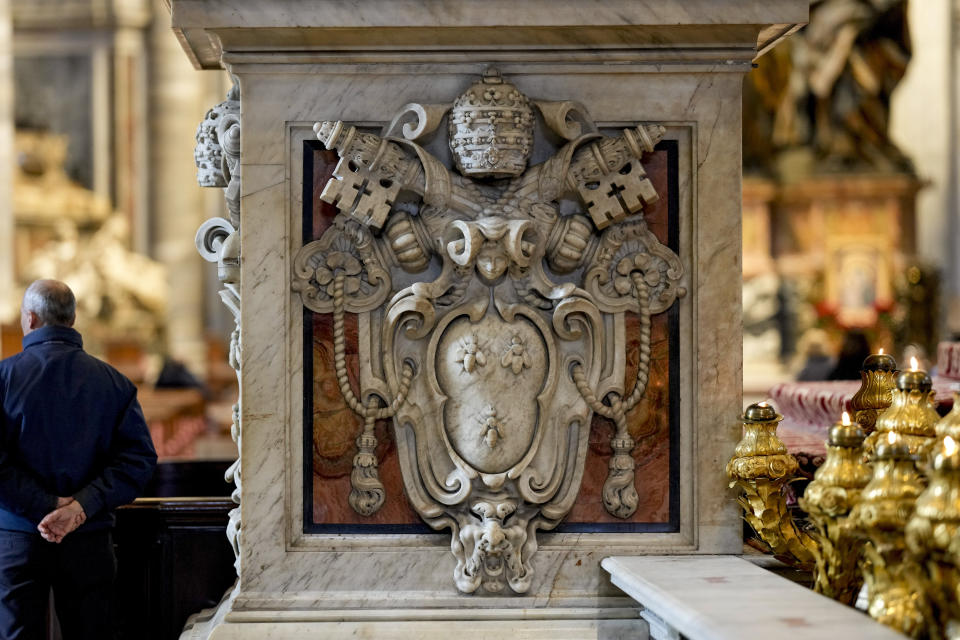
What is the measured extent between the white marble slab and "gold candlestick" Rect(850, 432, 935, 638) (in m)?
0.06

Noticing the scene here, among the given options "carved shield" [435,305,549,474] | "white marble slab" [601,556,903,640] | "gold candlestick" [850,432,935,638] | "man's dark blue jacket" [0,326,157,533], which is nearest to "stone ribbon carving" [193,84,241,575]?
"man's dark blue jacket" [0,326,157,533]

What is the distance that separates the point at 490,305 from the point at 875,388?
1.32 metres

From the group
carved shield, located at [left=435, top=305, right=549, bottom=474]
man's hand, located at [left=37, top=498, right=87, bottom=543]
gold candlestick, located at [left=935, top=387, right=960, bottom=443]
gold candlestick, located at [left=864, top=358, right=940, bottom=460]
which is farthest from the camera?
man's hand, located at [left=37, top=498, right=87, bottom=543]

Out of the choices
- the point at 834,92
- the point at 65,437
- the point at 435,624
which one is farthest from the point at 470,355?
the point at 834,92

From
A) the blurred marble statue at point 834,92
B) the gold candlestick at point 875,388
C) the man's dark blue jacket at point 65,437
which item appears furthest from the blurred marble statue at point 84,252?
the gold candlestick at point 875,388

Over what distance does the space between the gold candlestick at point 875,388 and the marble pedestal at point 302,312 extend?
0.58 meters

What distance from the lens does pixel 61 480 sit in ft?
13.2

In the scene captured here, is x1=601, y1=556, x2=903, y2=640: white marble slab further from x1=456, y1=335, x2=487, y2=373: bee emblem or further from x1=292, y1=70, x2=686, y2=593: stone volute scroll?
x1=456, y1=335, x2=487, y2=373: bee emblem

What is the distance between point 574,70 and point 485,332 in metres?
0.82

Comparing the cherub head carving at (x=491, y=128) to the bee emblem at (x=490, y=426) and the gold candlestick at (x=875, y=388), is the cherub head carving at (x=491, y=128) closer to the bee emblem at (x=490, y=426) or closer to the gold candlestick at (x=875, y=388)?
the bee emblem at (x=490, y=426)

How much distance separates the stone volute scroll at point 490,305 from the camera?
3.52m

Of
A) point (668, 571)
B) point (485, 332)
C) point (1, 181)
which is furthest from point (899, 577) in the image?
point (1, 181)

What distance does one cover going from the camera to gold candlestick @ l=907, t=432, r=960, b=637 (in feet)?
8.10

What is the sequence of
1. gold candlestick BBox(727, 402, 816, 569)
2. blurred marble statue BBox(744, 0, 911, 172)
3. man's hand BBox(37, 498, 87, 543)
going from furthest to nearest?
1. blurred marble statue BBox(744, 0, 911, 172)
2. man's hand BBox(37, 498, 87, 543)
3. gold candlestick BBox(727, 402, 816, 569)
